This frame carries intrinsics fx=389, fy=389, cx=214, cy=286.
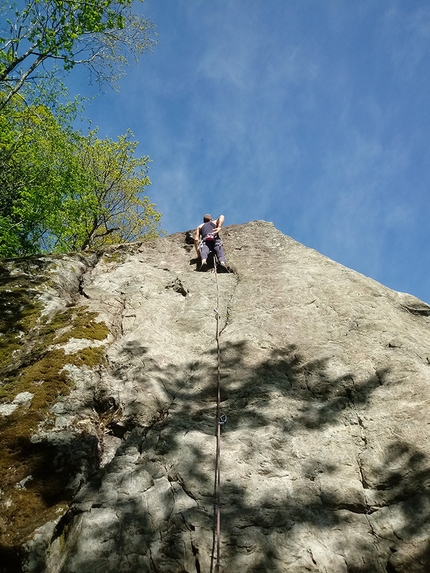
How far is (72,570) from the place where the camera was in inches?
128

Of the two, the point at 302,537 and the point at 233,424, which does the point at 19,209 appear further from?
the point at 302,537

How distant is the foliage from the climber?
26.8 ft

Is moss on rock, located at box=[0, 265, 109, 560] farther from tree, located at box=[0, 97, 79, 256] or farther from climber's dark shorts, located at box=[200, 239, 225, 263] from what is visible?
tree, located at box=[0, 97, 79, 256]

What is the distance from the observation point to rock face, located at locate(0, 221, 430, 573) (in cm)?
343

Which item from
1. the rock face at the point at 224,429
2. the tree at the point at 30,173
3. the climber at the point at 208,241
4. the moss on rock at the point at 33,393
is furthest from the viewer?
the tree at the point at 30,173

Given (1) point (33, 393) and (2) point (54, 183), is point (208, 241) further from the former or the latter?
(2) point (54, 183)

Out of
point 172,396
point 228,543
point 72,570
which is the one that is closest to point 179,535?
point 228,543

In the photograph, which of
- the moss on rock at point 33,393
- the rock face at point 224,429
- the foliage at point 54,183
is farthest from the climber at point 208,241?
the foliage at point 54,183

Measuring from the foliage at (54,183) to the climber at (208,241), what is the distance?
26.8ft

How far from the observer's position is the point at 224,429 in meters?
4.76

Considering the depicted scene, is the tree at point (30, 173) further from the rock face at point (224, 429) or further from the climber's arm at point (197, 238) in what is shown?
the rock face at point (224, 429)

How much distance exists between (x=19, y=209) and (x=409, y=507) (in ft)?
53.5

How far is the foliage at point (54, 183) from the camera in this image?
53.5 ft

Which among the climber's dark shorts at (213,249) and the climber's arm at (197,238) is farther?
the climber's arm at (197,238)
